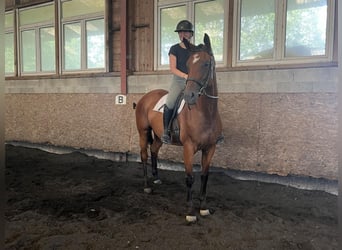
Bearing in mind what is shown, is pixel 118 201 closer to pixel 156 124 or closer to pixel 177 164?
pixel 156 124

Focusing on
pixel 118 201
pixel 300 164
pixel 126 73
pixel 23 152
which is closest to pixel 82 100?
pixel 126 73

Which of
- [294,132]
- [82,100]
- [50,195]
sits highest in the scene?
[82,100]

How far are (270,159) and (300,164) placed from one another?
1.21 ft

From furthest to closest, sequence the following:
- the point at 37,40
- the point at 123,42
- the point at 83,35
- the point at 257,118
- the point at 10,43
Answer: the point at 10,43
the point at 37,40
the point at 83,35
the point at 123,42
the point at 257,118

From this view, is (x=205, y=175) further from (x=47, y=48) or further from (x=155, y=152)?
(x=47, y=48)

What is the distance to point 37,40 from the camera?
6.62 m

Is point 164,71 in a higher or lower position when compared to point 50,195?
higher

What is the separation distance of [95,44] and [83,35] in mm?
363

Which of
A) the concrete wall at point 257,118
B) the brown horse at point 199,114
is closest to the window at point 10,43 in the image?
the concrete wall at point 257,118

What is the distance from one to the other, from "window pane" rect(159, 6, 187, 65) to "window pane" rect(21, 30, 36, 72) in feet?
11.3

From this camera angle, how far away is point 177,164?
15.7ft

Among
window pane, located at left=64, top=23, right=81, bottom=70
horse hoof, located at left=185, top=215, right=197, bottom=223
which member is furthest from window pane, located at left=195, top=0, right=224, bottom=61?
window pane, located at left=64, top=23, right=81, bottom=70

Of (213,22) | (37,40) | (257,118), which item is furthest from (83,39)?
(257,118)

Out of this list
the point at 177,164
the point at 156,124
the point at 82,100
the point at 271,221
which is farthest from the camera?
the point at 82,100
